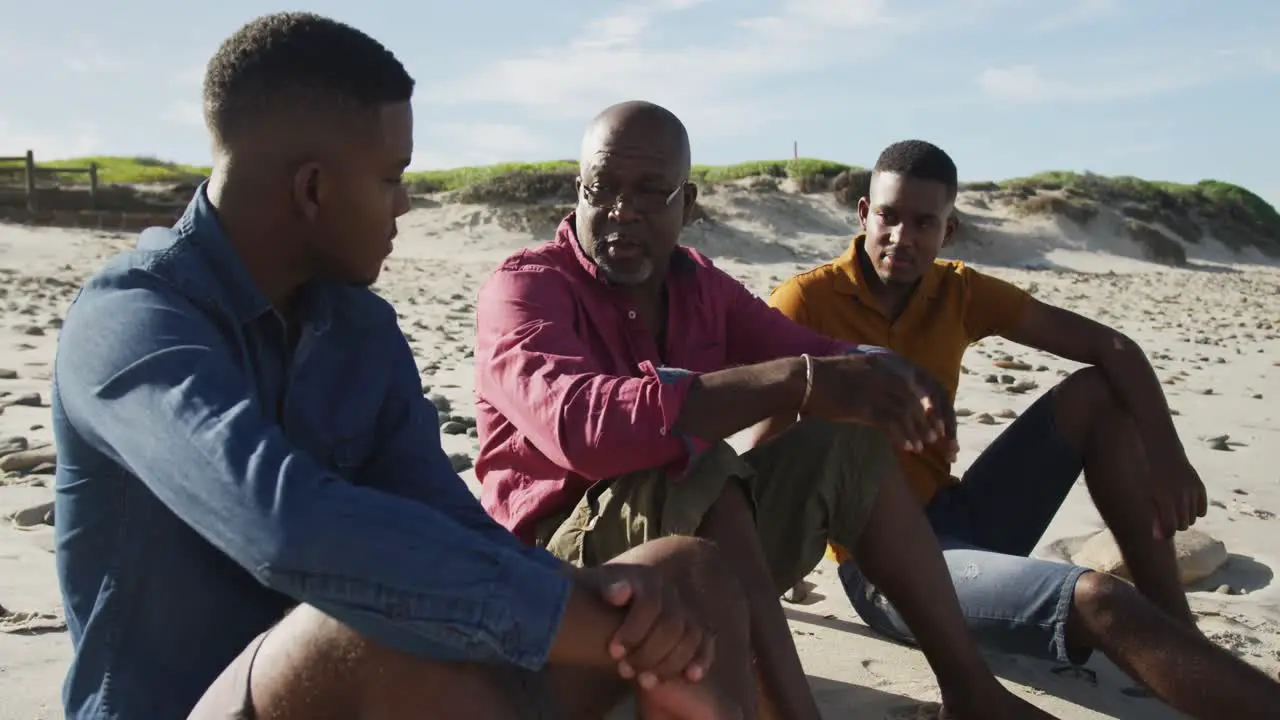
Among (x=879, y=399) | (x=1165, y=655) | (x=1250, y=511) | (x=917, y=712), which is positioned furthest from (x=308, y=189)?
(x=1250, y=511)

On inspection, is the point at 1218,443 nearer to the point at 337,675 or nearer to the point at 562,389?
the point at 562,389

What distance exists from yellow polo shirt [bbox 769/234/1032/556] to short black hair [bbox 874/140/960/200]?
0.29m

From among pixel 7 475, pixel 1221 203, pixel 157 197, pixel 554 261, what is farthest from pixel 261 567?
pixel 1221 203

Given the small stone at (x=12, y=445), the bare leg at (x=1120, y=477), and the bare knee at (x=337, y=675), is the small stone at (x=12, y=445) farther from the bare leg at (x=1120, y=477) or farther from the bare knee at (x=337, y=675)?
the bare leg at (x=1120, y=477)

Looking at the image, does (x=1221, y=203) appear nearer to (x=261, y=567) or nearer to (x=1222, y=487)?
(x=1222, y=487)

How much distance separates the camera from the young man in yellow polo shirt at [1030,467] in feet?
9.28

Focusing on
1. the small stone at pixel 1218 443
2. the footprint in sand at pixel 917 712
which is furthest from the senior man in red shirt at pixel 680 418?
the small stone at pixel 1218 443

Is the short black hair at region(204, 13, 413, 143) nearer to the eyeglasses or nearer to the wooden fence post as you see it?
the eyeglasses

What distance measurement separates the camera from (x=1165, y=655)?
2.73 m

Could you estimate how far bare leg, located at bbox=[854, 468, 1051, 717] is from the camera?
276 centimetres

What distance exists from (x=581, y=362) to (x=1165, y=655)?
1423mm

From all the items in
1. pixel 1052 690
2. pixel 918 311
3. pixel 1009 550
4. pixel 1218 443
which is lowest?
pixel 1052 690

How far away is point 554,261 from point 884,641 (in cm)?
139

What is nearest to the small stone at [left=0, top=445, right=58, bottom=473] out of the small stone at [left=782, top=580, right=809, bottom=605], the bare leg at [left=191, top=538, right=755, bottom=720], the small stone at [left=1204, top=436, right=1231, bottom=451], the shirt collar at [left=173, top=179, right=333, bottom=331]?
the small stone at [left=782, top=580, right=809, bottom=605]
